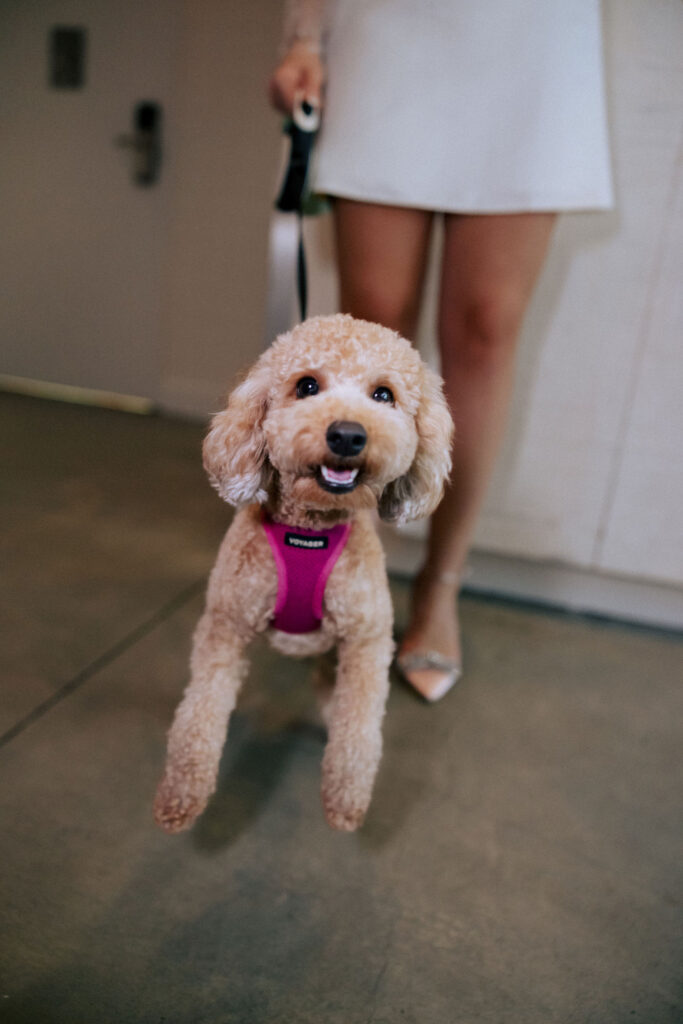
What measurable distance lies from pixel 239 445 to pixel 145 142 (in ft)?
9.78

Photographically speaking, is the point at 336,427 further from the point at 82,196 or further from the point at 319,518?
the point at 82,196

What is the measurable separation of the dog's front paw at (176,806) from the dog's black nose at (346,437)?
0.35m

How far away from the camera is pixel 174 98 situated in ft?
10.2

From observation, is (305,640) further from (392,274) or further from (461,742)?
(392,274)

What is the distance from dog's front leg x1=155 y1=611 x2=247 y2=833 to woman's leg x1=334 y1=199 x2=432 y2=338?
593 millimetres

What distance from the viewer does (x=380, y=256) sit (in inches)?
43.4

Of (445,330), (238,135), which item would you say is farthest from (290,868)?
(238,135)

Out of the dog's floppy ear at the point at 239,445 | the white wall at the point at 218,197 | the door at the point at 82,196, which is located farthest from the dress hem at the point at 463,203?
the door at the point at 82,196

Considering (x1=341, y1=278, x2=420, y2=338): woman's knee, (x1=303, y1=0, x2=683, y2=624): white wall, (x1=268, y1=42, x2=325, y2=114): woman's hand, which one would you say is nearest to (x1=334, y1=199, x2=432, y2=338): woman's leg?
(x1=341, y1=278, x2=420, y2=338): woman's knee

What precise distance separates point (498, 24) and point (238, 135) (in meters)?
2.30

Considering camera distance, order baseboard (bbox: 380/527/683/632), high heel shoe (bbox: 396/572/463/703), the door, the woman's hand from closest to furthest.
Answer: the woman's hand → high heel shoe (bbox: 396/572/463/703) → baseboard (bbox: 380/527/683/632) → the door

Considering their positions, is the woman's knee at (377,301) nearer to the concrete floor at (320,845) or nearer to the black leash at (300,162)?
the black leash at (300,162)

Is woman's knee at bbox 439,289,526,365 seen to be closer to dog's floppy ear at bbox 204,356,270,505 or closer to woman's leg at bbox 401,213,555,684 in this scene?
woman's leg at bbox 401,213,555,684

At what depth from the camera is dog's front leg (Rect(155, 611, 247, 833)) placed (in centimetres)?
68
